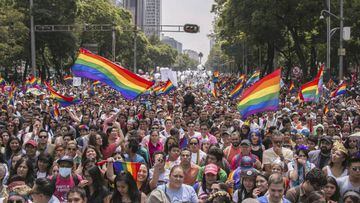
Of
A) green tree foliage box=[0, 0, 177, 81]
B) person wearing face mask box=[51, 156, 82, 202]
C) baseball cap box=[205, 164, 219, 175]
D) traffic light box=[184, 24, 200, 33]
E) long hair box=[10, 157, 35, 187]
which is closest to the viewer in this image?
person wearing face mask box=[51, 156, 82, 202]

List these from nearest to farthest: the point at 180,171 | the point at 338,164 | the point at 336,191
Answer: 1. the point at 180,171
2. the point at 336,191
3. the point at 338,164

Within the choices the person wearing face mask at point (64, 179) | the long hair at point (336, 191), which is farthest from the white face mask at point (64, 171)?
the long hair at point (336, 191)

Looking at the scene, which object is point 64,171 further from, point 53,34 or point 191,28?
point 53,34

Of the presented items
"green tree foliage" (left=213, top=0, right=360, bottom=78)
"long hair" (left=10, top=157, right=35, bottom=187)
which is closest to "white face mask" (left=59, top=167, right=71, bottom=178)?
"long hair" (left=10, top=157, right=35, bottom=187)

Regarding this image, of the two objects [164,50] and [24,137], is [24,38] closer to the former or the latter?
[24,137]

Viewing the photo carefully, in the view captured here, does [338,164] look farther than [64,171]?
Yes

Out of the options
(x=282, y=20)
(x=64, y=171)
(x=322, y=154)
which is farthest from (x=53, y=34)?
(x=64, y=171)

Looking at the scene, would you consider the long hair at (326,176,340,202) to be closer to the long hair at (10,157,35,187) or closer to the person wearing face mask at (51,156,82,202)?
the person wearing face mask at (51,156,82,202)

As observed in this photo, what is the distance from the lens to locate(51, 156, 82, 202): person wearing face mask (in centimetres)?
668

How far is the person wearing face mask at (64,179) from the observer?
6676 millimetres

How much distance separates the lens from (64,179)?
674cm

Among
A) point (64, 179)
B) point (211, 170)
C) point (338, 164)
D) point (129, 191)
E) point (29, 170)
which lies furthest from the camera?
point (29, 170)

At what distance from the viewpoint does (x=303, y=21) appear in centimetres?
3850

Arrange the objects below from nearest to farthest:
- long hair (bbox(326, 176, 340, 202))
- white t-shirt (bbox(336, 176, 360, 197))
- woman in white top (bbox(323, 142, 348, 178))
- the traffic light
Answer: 1. long hair (bbox(326, 176, 340, 202))
2. white t-shirt (bbox(336, 176, 360, 197))
3. woman in white top (bbox(323, 142, 348, 178))
4. the traffic light
